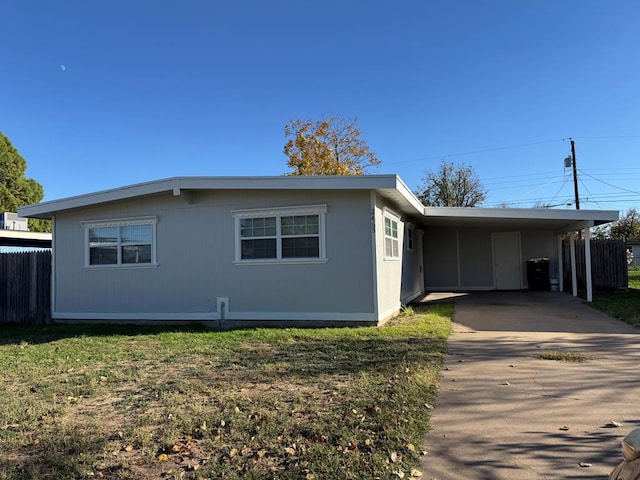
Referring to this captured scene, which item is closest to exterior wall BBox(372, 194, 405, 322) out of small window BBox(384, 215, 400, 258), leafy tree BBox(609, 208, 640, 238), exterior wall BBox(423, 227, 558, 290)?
small window BBox(384, 215, 400, 258)

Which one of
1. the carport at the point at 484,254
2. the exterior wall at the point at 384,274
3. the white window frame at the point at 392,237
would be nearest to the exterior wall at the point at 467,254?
the carport at the point at 484,254

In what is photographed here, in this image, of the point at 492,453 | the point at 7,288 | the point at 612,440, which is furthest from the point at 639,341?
the point at 7,288

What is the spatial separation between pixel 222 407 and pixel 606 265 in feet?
53.3

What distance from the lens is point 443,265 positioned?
59.0 ft

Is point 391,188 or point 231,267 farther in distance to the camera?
point 231,267

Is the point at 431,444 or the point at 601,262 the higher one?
the point at 601,262

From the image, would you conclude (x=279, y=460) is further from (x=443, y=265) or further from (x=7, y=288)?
(x=443, y=265)

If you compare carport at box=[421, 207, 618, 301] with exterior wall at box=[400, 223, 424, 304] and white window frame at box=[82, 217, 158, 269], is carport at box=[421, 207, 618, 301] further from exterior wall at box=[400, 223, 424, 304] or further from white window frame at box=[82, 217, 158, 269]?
white window frame at box=[82, 217, 158, 269]

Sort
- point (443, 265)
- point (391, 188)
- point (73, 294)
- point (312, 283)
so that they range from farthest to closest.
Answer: point (443, 265) < point (73, 294) < point (312, 283) < point (391, 188)

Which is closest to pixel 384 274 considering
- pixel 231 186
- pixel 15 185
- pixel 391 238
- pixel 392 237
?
pixel 391 238

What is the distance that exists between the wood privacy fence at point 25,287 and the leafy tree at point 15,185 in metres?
20.6

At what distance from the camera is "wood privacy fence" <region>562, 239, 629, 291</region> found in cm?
1633

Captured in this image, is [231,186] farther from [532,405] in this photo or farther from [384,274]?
[532,405]

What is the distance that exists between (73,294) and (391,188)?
8216 millimetres
